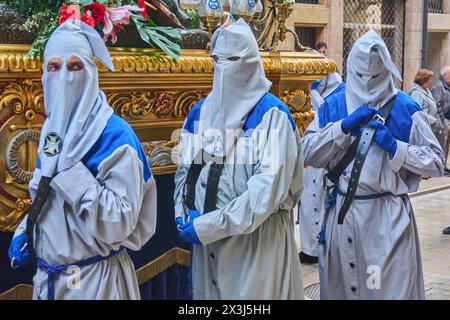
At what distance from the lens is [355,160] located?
4129mm

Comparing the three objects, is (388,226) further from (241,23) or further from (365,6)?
(365,6)

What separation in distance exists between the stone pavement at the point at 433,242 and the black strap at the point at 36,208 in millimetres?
3437

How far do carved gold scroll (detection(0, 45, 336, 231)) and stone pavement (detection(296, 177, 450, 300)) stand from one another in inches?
69.0

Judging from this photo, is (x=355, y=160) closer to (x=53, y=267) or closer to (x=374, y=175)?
(x=374, y=175)

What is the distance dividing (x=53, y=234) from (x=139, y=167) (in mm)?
448

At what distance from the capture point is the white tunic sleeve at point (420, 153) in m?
4.07

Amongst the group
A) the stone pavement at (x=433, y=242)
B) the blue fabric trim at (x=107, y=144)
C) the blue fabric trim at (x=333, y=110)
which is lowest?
the stone pavement at (x=433, y=242)

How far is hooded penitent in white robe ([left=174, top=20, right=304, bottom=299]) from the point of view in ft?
Answer: 11.4

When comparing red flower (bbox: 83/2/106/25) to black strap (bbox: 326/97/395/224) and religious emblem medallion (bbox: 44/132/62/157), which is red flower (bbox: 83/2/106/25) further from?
black strap (bbox: 326/97/395/224)

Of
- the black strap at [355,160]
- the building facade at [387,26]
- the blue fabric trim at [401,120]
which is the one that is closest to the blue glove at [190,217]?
the black strap at [355,160]

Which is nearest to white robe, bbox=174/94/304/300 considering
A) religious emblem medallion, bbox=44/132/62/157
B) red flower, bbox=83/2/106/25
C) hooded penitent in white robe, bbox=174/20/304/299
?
hooded penitent in white robe, bbox=174/20/304/299

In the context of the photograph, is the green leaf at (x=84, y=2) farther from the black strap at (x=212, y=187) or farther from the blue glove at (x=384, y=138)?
the blue glove at (x=384, y=138)
